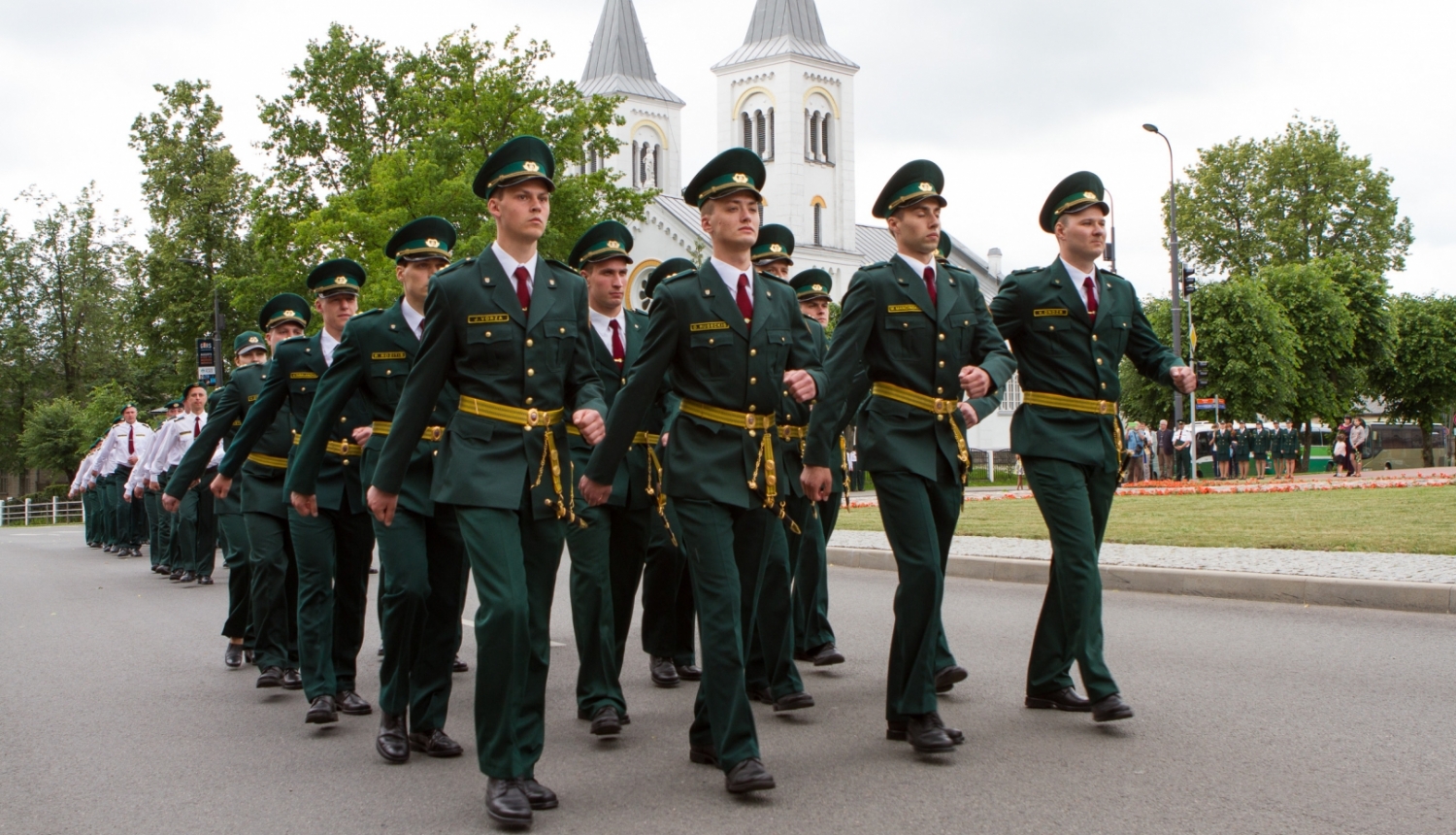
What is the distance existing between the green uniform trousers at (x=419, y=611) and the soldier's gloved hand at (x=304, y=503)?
0.69 m

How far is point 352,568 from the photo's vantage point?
24.5 ft

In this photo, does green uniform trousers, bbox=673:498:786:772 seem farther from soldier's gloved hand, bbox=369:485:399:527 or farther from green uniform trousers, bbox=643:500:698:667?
green uniform trousers, bbox=643:500:698:667

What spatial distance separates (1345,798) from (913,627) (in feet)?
Answer: 5.73

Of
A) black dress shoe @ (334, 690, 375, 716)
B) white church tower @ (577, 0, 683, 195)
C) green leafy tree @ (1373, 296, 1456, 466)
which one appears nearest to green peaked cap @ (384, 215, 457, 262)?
black dress shoe @ (334, 690, 375, 716)

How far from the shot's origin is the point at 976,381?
595 centimetres

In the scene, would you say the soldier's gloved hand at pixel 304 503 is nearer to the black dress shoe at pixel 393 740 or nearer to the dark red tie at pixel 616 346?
the black dress shoe at pixel 393 740

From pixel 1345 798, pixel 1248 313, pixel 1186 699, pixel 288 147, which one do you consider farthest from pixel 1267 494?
pixel 288 147

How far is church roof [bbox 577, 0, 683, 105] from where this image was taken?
89.3m

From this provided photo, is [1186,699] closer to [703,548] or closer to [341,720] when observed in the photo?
[703,548]

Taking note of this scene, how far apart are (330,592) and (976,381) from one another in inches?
137

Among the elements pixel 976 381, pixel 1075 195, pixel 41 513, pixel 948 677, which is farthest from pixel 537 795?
pixel 41 513

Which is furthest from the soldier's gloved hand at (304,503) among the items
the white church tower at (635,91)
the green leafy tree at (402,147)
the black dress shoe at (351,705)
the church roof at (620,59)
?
the church roof at (620,59)

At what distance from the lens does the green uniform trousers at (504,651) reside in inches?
200

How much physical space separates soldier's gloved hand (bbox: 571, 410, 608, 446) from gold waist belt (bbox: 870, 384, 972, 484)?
1.50 metres
